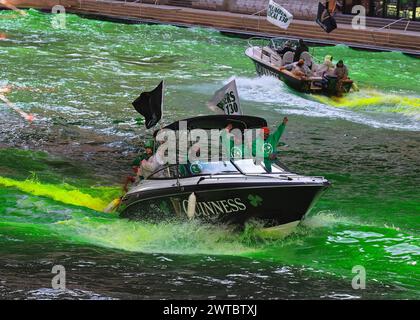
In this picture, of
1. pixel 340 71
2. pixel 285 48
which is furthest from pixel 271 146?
pixel 285 48

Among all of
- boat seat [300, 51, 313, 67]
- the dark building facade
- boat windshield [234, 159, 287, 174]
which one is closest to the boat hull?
boat windshield [234, 159, 287, 174]

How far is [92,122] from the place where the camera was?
23.2m

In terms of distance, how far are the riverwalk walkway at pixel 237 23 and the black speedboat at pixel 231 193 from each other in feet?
83.0

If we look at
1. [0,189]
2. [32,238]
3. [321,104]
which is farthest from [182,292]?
[321,104]

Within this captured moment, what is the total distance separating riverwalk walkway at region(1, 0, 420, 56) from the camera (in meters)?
38.4

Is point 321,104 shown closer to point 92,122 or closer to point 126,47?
Answer: point 92,122

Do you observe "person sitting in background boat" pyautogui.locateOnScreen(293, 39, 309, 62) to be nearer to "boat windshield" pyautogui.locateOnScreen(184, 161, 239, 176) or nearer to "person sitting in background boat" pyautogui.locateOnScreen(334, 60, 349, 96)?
"person sitting in background boat" pyautogui.locateOnScreen(334, 60, 349, 96)

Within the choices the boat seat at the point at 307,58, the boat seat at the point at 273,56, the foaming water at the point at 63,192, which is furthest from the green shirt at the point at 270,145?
the boat seat at the point at 273,56

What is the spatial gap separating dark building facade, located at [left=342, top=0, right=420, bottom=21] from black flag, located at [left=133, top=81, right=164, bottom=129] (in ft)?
→ 98.0

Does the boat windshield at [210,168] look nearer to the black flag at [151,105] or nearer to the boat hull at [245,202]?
the boat hull at [245,202]

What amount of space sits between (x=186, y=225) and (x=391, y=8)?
1285 inches

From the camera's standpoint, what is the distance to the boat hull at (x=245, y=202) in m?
12.2

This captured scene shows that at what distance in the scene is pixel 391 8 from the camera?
141ft

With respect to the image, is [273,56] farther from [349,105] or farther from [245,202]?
[245,202]
